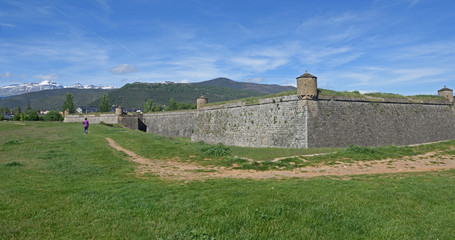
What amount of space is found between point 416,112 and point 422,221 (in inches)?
1166

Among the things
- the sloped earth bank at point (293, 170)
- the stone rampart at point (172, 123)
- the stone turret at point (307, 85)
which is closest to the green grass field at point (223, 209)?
the sloped earth bank at point (293, 170)

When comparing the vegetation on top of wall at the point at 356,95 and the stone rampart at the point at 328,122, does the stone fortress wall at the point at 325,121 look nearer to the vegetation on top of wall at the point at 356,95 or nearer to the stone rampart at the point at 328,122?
the stone rampart at the point at 328,122

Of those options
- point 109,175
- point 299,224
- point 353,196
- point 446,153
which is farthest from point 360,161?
point 109,175

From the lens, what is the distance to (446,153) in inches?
705

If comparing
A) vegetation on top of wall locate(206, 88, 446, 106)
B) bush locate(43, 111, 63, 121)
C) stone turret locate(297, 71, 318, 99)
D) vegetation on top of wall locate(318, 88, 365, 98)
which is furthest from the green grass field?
bush locate(43, 111, 63, 121)

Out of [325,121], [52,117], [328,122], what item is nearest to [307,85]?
[325,121]

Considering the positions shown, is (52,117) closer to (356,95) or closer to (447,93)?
(356,95)

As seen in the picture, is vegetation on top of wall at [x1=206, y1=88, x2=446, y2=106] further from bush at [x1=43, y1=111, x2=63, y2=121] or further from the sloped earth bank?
bush at [x1=43, y1=111, x2=63, y2=121]

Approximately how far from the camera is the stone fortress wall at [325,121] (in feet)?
78.5

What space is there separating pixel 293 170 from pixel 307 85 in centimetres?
1274

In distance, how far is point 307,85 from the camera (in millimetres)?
23766

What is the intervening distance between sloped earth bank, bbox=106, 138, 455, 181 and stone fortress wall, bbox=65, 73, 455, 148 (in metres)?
8.89

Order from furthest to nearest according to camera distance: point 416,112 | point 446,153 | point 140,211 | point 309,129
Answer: point 416,112 < point 309,129 < point 446,153 < point 140,211

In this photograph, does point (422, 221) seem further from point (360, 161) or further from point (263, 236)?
point (360, 161)
